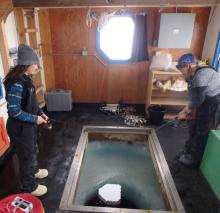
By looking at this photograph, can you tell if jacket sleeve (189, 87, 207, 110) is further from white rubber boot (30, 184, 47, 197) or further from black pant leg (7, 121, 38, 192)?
white rubber boot (30, 184, 47, 197)

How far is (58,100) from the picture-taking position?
13.0ft

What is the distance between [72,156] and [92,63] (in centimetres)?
201

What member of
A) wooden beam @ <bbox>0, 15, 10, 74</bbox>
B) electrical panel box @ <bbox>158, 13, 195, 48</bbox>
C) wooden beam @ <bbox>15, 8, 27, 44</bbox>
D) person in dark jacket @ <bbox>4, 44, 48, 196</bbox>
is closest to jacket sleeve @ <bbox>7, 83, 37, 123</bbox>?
person in dark jacket @ <bbox>4, 44, 48, 196</bbox>

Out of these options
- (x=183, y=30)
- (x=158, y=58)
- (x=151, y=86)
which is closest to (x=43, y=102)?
(x=151, y=86)

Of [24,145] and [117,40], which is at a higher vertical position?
[117,40]

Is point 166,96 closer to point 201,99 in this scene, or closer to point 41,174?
point 201,99

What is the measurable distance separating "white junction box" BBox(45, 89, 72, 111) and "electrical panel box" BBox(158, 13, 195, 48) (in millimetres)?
1974

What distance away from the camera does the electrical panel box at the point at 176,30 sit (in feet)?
11.5

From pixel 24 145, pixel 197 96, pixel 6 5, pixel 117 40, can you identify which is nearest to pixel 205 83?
pixel 197 96

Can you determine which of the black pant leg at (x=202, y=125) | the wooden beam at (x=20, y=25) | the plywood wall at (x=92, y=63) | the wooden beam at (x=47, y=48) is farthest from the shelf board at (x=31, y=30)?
the black pant leg at (x=202, y=125)

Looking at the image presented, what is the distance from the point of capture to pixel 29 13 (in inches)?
133

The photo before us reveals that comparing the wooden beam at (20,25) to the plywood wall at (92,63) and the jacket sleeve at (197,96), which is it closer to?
the plywood wall at (92,63)

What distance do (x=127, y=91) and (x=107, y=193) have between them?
243cm

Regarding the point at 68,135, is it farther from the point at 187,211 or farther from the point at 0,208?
the point at 187,211
